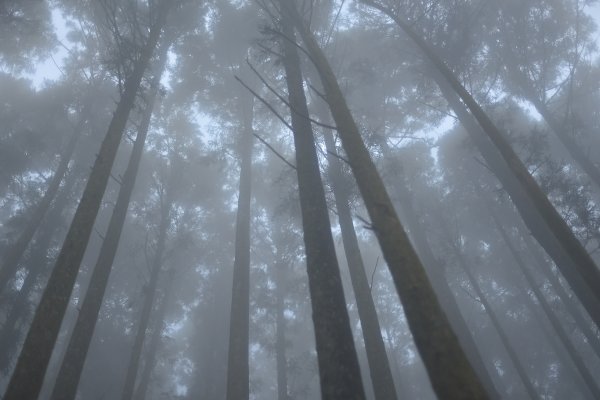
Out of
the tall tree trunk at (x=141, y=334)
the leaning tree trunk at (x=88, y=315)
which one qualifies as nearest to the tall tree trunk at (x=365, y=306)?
the leaning tree trunk at (x=88, y=315)

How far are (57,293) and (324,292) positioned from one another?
11.7ft

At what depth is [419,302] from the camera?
8.25ft

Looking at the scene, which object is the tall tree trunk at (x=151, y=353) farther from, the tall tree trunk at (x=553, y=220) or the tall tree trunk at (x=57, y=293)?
the tall tree trunk at (x=553, y=220)

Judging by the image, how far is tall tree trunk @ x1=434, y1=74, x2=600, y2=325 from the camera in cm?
824

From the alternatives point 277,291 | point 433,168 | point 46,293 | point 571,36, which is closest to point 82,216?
point 46,293

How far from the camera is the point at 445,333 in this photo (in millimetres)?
2332

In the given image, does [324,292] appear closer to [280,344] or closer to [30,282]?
[30,282]

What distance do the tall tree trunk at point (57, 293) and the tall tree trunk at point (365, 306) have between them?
3.95 meters

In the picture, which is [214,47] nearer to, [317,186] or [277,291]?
[277,291]

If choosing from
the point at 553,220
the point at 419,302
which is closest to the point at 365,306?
the point at 553,220

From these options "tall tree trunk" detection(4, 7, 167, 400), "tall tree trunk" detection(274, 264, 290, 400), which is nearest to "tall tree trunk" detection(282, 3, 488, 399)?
"tall tree trunk" detection(4, 7, 167, 400)

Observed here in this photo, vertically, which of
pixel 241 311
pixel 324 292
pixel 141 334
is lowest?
Result: pixel 324 292

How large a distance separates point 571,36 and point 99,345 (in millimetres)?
29063

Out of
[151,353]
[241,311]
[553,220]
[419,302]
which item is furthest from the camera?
[151,353]
